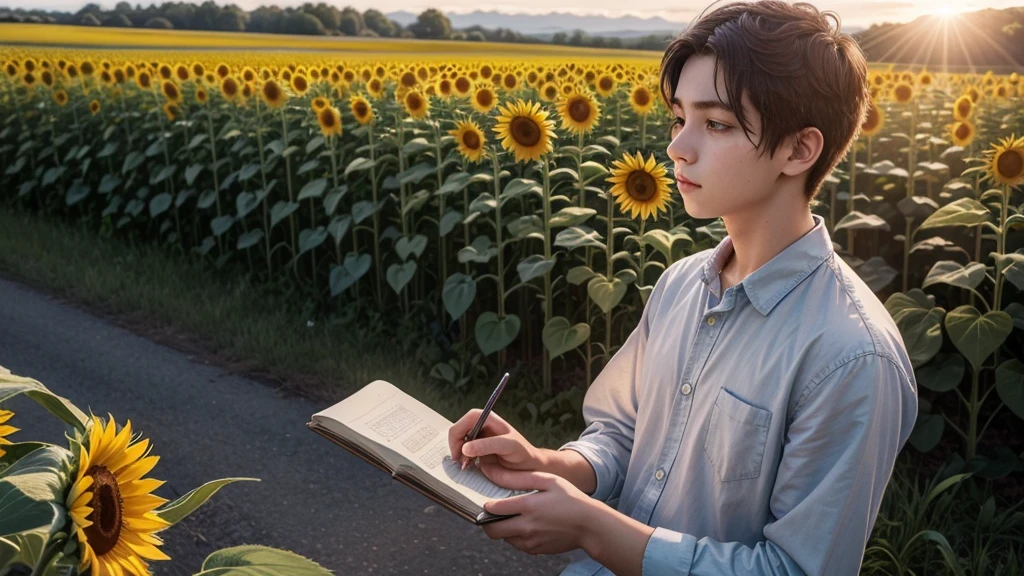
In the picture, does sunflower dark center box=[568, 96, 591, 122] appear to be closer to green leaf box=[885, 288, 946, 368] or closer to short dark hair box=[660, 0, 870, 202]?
green leaf box=[885, 288, 946, 368]

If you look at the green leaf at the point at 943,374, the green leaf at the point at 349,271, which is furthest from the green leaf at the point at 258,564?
the green leaf at the point at 349,271

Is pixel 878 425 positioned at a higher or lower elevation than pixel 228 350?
higher

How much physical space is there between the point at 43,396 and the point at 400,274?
3.22m

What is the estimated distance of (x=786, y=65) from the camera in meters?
1.42

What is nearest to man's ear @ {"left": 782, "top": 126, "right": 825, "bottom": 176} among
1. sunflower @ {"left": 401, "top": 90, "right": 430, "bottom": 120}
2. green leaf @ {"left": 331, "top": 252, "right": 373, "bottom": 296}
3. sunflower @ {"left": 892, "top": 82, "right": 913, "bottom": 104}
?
green leaf @ {"left": 331, "top": 252, "right": 373, "bottom": 296}

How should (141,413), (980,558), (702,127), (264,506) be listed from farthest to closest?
(141,413) → (264,506) → (980,558) → (702,127)

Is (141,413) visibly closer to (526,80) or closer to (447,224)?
(447,224)

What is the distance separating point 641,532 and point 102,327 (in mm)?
4103

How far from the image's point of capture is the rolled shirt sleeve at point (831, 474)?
1.34m

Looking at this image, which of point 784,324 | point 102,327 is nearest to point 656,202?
point 784,324

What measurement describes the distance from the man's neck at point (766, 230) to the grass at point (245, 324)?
2136 mm

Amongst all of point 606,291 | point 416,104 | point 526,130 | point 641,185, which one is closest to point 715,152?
point 641,185

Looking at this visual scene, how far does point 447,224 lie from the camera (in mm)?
4223

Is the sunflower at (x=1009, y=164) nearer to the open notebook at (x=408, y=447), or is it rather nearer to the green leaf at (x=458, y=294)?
the green leaf at (x=458, y=294)
